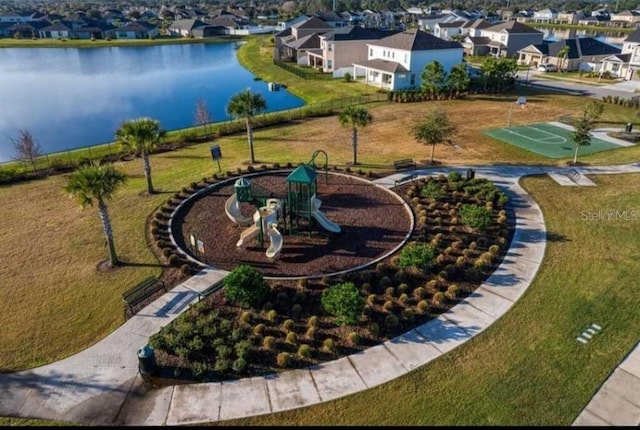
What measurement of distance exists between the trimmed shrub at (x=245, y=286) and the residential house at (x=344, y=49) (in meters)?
58.7

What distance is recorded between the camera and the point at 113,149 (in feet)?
128

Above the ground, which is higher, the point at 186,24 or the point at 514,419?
the point at 186,24

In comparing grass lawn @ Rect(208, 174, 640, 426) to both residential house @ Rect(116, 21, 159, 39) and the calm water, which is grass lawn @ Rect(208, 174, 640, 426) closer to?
the calm water

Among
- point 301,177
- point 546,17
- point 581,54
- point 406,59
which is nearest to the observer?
point 301,177

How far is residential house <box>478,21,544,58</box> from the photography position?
82.0 m

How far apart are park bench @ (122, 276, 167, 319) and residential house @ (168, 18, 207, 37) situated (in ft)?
434

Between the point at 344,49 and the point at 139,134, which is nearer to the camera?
the point at 139,134

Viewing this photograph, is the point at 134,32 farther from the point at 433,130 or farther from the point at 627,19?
the point at 627,19

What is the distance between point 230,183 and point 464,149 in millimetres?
19247

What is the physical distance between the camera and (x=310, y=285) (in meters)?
19.2

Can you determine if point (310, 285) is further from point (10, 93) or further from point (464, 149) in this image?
point (10, 93)

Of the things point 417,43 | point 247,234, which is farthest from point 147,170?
point 417,43

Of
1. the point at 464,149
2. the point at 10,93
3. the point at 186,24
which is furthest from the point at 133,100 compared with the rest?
the point at 186,24

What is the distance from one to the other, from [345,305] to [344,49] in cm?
6260
